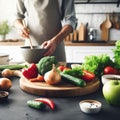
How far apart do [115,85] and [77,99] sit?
0.59ft

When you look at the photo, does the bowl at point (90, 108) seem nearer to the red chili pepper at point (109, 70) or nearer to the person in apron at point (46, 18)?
the red chili pepper at point (109, 70)

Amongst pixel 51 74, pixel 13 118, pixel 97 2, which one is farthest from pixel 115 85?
pixel 97 2

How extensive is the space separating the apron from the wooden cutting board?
878 millimetres

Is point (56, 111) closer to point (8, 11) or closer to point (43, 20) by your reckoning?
point (43, 20)

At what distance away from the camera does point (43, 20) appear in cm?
201

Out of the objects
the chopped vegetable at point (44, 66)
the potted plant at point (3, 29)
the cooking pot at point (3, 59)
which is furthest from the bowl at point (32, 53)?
the potted plant at point (3, 29)

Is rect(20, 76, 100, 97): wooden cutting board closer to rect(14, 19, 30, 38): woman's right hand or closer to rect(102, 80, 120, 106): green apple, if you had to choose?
rect(102, 80, 120, 106): green apple

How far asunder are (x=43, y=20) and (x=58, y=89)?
1.03 metres

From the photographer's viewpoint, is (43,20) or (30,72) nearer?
(30,72)

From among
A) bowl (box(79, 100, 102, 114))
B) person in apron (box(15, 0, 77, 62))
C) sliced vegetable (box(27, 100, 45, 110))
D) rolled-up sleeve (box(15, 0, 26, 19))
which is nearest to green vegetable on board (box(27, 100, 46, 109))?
sliced vegetable (box(27, 100, 45, 110))

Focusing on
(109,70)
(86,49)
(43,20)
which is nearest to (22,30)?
(43,20)

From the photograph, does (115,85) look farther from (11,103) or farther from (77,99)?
(11,103)

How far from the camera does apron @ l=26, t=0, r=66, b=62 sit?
199cm

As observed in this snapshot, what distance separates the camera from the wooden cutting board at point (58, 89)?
Answer: 3.54 ft
